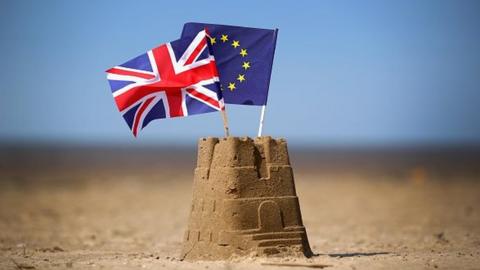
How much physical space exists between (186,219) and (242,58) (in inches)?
693

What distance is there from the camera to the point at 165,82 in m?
14.6

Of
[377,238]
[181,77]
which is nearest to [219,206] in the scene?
[181,77]

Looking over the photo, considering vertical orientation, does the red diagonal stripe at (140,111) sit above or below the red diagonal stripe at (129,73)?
below

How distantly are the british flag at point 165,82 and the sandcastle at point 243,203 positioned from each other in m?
0.80

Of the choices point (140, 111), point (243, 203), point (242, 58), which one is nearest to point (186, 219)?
point (140, 111)

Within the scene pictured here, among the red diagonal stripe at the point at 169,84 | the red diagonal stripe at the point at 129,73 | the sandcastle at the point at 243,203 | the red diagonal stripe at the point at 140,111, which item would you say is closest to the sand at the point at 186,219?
the sandcastle at the point at 243,203

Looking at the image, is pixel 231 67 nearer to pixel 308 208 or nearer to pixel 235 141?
pixel 235 141

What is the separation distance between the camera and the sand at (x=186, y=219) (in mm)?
14336

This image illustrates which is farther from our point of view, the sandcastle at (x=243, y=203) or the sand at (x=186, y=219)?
the sand at (x=186, y=219)

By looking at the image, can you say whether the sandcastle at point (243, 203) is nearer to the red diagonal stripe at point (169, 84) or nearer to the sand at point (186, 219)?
the sand at point (186, 219)

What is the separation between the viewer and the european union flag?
14555 millimetres

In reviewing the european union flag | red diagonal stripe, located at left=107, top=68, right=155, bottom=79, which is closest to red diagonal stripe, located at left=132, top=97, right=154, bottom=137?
red diagonal stripe, located at left=107, top=68, right=155, bottom=79

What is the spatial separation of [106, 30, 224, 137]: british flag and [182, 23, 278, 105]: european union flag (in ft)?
0.70

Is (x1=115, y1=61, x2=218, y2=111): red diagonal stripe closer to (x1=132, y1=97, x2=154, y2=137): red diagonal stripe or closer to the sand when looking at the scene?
(x1=132, y1=97, x2=154, y2=137): red diagonal stripe
